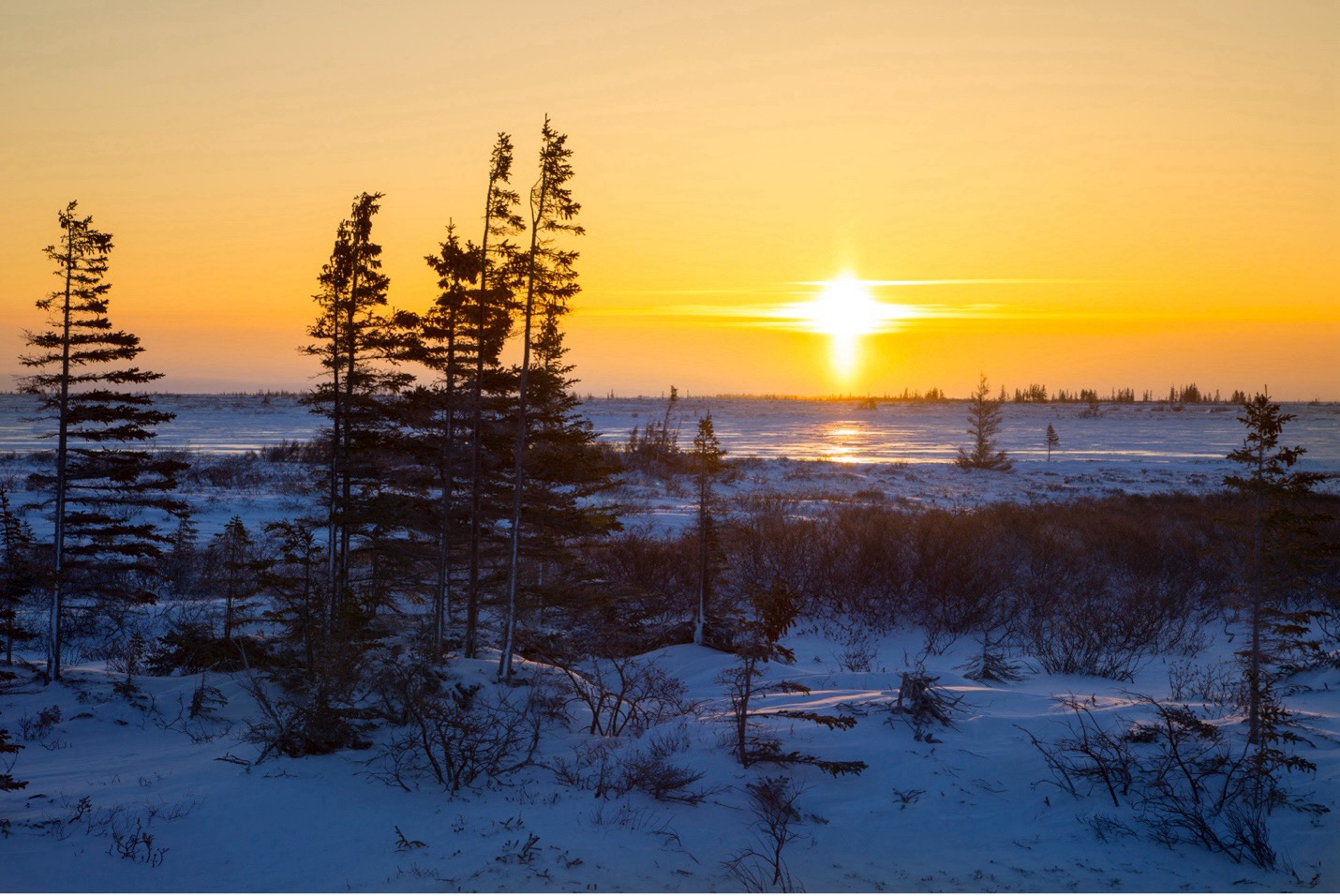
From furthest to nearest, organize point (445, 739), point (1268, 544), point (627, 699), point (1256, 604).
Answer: point (627, 699) < point (445, 739) < point (1268, 544) < point (1256, 604)

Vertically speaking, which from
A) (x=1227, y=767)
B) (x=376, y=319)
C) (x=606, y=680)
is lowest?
(x=606, y=680)


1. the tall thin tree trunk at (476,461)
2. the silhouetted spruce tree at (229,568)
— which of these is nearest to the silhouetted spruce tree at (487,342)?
the tall thin tree trunk at (476,461)

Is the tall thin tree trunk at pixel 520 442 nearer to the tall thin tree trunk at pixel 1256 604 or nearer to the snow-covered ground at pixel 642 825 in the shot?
the snow-covered ground at pixel 642 825

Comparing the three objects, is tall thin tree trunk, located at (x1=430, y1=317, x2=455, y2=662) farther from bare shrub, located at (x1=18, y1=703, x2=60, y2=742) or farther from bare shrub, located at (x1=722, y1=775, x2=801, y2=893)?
bare shrub, located at (x1=722, y1=775, x2=801, y2=893)

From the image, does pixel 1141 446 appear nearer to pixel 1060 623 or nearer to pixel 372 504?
pixel 1060 623

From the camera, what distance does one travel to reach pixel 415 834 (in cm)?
959

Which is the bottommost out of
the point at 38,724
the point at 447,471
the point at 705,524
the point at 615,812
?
the point at 38,724

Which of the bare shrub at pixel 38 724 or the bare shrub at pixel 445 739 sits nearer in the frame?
the bare shrub at pixel 445 739

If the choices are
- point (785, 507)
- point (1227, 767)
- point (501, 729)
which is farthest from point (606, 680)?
point (785, 507)

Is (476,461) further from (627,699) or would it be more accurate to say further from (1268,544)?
(1268,544)

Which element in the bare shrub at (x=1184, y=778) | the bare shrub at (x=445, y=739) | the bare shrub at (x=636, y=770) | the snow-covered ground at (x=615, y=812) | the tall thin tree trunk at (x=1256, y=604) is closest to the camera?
the snow-covered ground at (x=615, y=812)

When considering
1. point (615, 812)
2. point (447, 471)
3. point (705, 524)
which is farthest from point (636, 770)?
point (705, 524)

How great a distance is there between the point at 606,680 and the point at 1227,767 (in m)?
11.3

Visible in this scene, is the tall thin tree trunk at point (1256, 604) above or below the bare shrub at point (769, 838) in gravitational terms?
above
